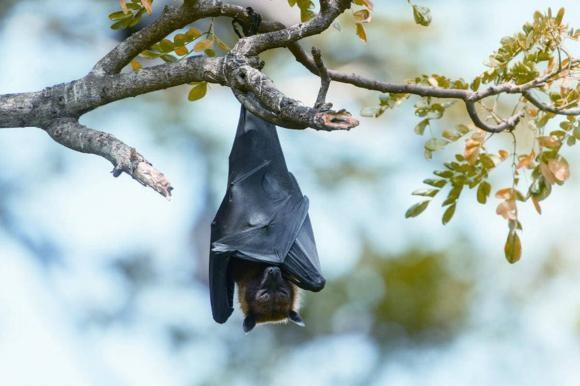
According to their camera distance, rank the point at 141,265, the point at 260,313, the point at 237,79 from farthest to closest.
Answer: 1. the point at 141,265
2. the point at 260,313
3. the point at 237,79

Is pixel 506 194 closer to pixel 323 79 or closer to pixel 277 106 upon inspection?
pixel 323 79

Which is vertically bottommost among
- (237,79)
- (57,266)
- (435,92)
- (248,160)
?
(237,79)

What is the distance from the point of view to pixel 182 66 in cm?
550

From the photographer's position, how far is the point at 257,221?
25.6ft

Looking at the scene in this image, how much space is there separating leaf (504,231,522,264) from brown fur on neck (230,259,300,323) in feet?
9.69

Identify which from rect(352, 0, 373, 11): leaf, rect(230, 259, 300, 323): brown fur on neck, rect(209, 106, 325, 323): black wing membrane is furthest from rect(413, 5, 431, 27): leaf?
→ rect(230, 259, 300, 323): brown fur on neck

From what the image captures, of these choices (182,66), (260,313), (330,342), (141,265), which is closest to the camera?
(182,66)

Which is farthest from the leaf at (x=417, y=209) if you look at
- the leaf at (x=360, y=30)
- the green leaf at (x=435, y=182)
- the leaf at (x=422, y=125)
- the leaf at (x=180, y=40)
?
the leaf at (x=180, y=40)

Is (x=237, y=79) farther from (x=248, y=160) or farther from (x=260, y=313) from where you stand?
(x=260, y=313)

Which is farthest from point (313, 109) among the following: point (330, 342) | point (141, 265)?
point (330, 342)

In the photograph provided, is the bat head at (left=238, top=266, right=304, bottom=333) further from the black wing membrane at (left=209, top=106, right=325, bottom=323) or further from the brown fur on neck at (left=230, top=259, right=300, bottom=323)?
the black wing membrane at (left=209, top=106, right=325, bottom=323)

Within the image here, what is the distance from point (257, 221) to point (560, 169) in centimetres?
288

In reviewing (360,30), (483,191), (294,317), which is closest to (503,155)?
(483,191)

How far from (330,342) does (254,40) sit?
2049 cm
